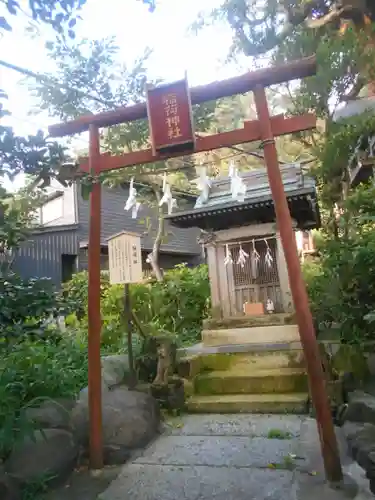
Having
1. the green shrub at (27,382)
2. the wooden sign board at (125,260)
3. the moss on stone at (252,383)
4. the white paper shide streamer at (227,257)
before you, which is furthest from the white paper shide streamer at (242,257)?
the green shrub at (27,382)

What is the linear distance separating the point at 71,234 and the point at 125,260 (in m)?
11.1

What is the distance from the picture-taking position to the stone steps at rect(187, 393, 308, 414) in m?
6.20

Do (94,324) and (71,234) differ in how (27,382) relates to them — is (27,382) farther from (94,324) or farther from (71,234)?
(71,234)

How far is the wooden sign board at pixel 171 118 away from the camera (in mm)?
4566

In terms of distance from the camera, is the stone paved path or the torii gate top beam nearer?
the stone paved path

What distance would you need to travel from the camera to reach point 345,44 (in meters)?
10.4

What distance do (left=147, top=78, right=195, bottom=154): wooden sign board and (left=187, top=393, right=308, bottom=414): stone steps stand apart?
411cm

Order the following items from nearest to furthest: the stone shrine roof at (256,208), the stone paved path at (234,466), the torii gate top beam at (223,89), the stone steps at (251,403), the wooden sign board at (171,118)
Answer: the stone paved path at (234,466)
the torii gate top beam at (223,89)
the wooden sign board at (171,118)
the stone steps at (251,403)
the stone shrine roof at (256,208)

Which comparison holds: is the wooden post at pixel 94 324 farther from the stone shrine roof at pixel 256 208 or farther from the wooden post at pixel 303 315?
the stone shrine roof at pixel 256 208

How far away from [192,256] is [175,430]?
55.6ft

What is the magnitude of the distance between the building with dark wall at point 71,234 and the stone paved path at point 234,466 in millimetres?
10259

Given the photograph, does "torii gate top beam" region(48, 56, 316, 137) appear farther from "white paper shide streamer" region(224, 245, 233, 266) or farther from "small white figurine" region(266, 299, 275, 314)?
"small white figurine" region(266, 299, 275, 314)

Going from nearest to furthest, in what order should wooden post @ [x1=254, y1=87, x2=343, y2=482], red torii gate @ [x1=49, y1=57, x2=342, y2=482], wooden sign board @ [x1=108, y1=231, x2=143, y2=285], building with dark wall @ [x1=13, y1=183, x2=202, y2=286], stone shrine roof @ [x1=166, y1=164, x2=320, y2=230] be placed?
wooden post @ [x1=254, y1=87, x2=343, y2=482]
red torii gate @ [x1=49, y1=57, x2=342, y2=482]
wooden sign board @ [x1=108, y1=231, x2=143, y2=285]
stone shrine roof @ [x1=166, y1=164, x2=320, y2=230]
building with dark wall @ [x1=13, y1=183, x2=202, y2=286]

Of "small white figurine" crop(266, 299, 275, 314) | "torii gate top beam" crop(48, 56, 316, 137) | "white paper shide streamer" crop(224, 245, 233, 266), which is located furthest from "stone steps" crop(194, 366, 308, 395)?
"torii gate top beam" crop(48, 56, 316, 137)
